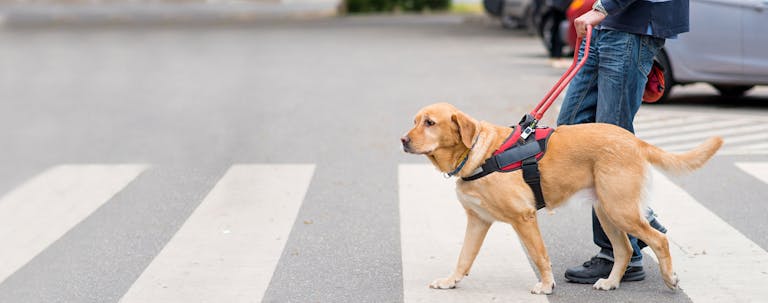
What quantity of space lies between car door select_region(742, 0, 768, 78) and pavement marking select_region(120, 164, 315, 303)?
5625 millimetres

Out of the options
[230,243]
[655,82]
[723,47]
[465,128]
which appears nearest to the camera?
[465,128]

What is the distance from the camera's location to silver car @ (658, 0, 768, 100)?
12148 millimetres

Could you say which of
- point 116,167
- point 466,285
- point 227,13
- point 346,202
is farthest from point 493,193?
point 227,13

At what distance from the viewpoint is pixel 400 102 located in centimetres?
1360

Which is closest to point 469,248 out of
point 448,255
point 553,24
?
point 448,255

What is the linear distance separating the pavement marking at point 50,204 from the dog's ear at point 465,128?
259cm

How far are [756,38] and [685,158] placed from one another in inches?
289

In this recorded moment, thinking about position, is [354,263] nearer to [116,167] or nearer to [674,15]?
[674,15]

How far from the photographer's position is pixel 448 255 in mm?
6344

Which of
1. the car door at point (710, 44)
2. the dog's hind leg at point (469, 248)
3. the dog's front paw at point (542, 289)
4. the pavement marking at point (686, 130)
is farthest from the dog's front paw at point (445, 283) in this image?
the car door at point (710, 44)

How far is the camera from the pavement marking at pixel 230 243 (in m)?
5.72

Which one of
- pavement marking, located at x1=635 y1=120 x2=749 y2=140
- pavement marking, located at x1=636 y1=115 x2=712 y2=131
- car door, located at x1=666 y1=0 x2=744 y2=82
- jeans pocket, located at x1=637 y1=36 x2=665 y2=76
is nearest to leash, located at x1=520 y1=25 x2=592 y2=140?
jeans pocket, located at x1=637 y1=36 x2=665 y2=76

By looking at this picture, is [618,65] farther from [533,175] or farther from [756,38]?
[756,38]

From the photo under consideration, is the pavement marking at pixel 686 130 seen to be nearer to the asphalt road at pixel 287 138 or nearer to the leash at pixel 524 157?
the asphalt road at pixel 287 138
